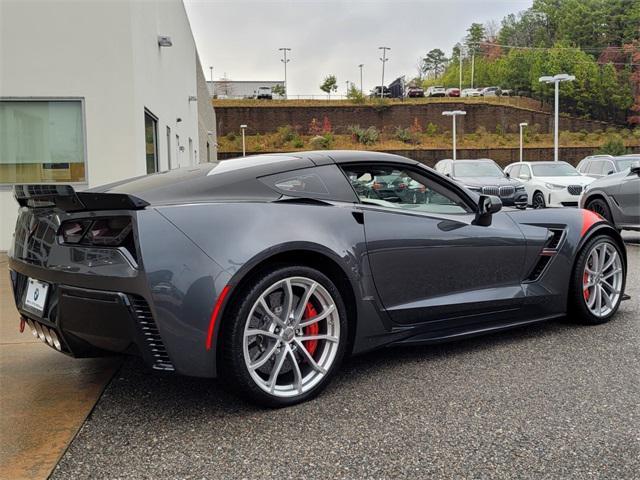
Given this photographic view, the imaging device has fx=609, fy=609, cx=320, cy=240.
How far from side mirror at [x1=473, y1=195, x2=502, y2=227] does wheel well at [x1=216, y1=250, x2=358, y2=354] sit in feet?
3.66

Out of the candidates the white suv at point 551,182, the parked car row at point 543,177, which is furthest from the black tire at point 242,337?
the white suv at point 551,182

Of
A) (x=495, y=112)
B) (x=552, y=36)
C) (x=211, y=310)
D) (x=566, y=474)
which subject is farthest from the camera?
(x=552, y=36)

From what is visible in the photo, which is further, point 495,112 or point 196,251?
point 495,112

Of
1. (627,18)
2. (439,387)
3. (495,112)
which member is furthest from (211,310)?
(627,18)

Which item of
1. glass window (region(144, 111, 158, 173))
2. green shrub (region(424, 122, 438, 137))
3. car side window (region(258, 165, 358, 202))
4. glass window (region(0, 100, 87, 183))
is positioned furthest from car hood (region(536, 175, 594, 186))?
green shrub (region(424, 122, 438, 137))

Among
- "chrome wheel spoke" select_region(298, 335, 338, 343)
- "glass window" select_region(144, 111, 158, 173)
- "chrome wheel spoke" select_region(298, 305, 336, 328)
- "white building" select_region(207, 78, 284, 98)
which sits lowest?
"chrome wheel spoke" select_region(298, 335, 338, 343)

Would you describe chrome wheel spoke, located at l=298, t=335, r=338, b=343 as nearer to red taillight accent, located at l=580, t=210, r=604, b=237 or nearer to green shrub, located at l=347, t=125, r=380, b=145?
red taillight accent, located at l=580, t=210, r=604, b=237

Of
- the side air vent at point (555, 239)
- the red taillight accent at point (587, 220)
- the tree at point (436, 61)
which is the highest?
the tree at point (436, 61)

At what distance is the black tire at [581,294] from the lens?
4320 mm

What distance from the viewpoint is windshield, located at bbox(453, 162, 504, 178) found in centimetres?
1630

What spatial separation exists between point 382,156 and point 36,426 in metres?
2.38

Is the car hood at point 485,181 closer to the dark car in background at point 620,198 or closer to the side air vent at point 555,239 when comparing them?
the dark car in background at point 620,198

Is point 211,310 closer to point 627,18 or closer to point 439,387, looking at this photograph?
point 439,387

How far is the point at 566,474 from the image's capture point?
7.64 feet
